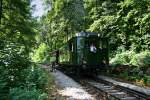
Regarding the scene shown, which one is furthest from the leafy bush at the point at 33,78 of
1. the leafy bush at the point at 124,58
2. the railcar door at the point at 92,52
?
the leafy bush at the point at 124,58

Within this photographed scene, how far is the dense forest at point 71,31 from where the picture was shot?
12547 millimetres

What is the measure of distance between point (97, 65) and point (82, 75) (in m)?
2.64

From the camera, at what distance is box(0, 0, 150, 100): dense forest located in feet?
41.2

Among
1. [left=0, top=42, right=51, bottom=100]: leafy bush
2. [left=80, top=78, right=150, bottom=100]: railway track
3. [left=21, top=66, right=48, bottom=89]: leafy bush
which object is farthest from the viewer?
[left=80, top=78, right=150, bottom=100]: railway track

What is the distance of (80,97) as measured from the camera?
14.5 meters

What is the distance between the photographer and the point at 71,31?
1711 inches

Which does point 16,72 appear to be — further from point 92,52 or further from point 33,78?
point 92,52

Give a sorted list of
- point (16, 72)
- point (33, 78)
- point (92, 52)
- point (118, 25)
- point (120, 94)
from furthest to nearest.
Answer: point (118, 25)
point (92, 52)
point (120, 94)
point (33, 78)
point (16, 72)

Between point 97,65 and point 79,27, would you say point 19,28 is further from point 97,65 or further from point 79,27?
point 79,27

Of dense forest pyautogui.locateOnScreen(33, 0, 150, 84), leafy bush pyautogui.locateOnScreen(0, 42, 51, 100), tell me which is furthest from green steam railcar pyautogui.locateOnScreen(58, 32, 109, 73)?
leafy bush pyautogui.locateOnScreen(0, 42, 51, 100)

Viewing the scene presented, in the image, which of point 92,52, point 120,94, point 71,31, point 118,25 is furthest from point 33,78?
point 71,31

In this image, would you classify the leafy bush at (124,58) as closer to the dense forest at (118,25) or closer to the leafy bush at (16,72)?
the dense forest at (118,25)

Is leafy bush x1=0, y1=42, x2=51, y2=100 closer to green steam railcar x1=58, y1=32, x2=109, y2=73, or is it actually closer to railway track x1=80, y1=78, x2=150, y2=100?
railway track x1=80, y1=78, x2=150, y2=100

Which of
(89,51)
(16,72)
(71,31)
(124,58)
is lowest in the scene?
(16,72)
